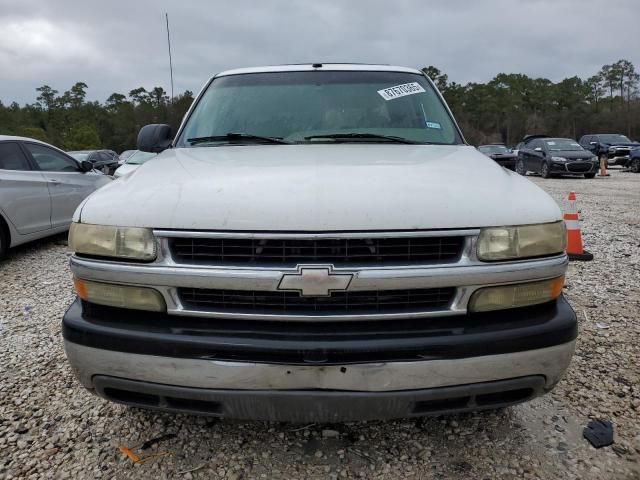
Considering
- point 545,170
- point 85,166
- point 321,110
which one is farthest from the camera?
point 545,170

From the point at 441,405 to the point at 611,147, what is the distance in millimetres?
27696

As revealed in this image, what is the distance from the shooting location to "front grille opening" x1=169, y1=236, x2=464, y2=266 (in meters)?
1.72

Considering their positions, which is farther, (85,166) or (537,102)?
(537,102)

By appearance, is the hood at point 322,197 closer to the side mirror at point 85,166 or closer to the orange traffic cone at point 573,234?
the orange traffic cone at point 573,234

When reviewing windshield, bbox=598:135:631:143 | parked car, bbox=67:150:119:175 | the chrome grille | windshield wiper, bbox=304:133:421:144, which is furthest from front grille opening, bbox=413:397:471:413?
windshield, bbox=598:135:631:143

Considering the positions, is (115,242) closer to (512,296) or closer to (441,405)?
(441,405)

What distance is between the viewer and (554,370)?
183 centimetres

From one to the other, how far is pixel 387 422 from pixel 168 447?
3.36 ft

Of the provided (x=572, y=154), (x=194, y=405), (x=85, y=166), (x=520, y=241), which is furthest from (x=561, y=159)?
(x=194, y=405)

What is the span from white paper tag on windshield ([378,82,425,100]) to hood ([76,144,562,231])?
95cm

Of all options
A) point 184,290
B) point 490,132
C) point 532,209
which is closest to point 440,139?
point 532,209

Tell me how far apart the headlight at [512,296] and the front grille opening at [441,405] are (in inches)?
13.5

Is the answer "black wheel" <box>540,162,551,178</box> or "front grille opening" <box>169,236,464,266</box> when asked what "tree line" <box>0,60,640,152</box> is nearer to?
"black wheel" <box>540,162,551,178</box>

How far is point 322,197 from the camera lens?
1779mm
